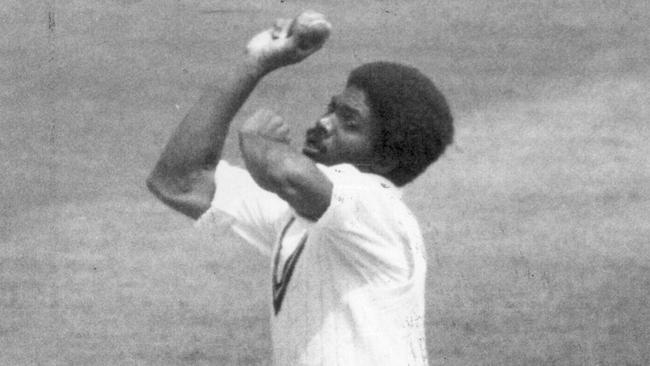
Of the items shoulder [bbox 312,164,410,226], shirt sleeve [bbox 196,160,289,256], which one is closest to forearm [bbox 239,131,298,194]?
shoulder [bbox 312,164,410,226]

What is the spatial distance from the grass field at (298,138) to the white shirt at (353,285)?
274 cm

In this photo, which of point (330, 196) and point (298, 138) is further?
point (298, 138)

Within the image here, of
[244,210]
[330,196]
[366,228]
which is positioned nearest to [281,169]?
[330,196]

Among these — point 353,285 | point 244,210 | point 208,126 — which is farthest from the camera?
point 244,210

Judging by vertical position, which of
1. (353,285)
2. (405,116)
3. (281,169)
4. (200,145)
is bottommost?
(353,285)

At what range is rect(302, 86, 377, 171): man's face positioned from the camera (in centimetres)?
373

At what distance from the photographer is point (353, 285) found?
3.58m

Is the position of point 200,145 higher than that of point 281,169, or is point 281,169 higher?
point 281,169

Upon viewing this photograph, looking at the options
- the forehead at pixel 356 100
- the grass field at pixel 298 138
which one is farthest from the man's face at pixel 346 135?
the grass field at pixel 298 138

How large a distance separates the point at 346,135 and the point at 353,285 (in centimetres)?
37

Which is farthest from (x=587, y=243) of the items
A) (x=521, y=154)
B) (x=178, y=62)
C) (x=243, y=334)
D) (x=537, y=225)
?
(x=178, y=62)

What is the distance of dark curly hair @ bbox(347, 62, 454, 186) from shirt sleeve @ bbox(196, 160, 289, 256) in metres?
0.31

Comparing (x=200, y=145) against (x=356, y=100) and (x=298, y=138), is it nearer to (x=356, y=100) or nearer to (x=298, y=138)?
(x=356, y=100)

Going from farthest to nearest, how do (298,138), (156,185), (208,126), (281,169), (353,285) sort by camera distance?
1. (298,138)
2. (156,185)
3. (208,126)
4. (353,285)
5. (281,169)
